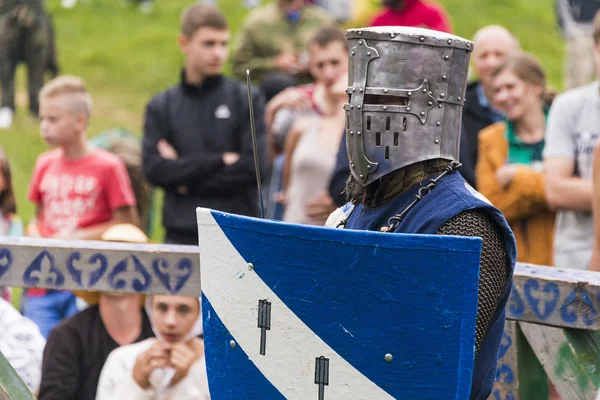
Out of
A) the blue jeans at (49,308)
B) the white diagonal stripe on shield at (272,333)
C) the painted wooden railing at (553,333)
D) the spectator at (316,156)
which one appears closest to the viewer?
the white diagonal stripe on shield at (272,333)

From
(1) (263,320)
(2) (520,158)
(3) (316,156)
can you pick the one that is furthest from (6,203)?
(1) (263,320)

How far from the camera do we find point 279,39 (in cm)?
849

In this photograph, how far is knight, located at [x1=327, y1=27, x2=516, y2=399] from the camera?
3.13 m

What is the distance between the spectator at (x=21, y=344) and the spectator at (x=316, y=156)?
172cm

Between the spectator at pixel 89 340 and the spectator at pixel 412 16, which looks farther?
the spectator at pixel 412 16

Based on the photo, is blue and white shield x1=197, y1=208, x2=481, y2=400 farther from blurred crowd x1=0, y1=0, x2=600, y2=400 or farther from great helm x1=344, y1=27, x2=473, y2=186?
blurred crowd x1=0, y1=0, x2=600, y2=400

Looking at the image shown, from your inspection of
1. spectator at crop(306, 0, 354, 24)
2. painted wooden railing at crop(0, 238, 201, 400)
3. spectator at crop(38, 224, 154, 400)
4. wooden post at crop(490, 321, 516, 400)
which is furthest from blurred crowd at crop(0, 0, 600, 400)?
spectator at crop(306, 0, 354, 24)

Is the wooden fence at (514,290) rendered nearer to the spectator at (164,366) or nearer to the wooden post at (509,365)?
the wooden post at (509,365)

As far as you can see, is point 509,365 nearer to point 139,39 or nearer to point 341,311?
→ point 341,311

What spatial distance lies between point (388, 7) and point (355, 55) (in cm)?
477

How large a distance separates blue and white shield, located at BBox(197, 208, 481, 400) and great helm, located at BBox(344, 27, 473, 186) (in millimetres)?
347

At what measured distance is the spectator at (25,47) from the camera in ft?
32.1

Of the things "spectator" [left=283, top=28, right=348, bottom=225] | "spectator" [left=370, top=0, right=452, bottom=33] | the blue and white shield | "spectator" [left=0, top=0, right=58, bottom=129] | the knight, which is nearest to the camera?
the blue and white shield

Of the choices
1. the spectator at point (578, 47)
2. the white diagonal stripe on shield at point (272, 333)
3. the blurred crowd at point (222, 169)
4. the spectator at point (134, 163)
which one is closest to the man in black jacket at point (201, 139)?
the blurred crowd at point (222, 169)
